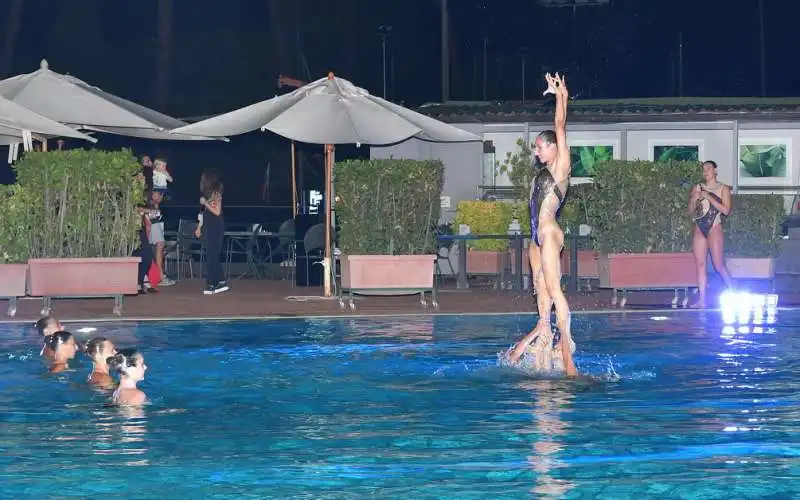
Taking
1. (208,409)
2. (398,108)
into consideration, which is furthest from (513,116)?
(208,409)

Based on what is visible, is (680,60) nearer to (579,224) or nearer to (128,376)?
(579,224)

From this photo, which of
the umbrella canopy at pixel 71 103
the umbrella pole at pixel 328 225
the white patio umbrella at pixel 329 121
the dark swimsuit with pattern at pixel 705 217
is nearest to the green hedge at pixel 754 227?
the dark swimsuit with pattern at pixel 705 217

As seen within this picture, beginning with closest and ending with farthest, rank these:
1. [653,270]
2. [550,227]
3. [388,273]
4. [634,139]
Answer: [550,227] < [388,273] < [653,270] < [634,139]

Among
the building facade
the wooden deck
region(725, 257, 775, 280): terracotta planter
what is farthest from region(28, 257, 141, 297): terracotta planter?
the building facade

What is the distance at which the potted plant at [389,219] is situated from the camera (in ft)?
50.0

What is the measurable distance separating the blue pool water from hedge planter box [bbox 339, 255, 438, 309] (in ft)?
7.27

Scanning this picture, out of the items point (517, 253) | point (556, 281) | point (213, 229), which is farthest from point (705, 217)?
point (213, 229)

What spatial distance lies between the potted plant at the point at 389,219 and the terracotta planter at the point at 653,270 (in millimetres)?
2188

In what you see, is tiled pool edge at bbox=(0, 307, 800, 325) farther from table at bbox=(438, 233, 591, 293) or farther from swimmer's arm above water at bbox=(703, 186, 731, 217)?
table at bbox=(438, 233, 591, 293)

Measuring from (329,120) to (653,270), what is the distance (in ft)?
14.3

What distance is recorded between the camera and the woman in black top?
1786 cm

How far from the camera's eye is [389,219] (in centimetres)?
1548

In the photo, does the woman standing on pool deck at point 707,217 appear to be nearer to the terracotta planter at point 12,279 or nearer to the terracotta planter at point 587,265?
the terracotta planter at point 587,265

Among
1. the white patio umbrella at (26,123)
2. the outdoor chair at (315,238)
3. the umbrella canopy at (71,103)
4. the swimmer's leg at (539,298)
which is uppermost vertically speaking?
the umbrella canopy at (71,103)
